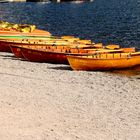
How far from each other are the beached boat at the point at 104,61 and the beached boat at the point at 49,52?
105 cm

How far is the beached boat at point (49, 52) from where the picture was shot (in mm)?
32734

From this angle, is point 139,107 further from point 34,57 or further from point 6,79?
point 34,57

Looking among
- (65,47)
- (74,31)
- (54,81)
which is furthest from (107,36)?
(54,81)

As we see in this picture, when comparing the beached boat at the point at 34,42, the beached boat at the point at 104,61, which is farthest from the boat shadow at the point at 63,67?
the beached boat at the point at 34,42

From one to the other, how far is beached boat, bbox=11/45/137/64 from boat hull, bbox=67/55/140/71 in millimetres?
1535

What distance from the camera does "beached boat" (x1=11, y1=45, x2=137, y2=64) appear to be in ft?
107

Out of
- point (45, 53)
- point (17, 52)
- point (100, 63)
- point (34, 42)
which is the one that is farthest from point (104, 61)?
point (34, 42)

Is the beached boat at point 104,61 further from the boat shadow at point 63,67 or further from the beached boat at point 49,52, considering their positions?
the beached boat at point 49,52

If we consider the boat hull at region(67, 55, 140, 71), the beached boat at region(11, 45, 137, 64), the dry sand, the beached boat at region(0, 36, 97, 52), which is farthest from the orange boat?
the dry sand

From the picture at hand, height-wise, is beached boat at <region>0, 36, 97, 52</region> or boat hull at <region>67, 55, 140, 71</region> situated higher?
beached boat at <region>0, 36, 97, 52</region>

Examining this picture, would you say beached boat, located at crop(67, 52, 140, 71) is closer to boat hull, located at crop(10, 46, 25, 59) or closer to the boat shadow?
the boat shadow

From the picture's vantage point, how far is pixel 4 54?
3688 cm

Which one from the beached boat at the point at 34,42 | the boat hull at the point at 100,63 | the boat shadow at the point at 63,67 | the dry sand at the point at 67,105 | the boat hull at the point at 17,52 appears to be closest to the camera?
the dry sand at the point at 67,105

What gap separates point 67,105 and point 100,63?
455 inches
